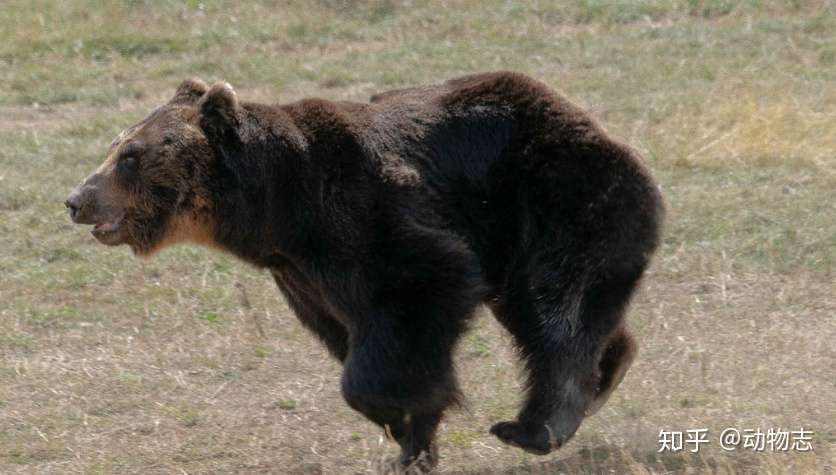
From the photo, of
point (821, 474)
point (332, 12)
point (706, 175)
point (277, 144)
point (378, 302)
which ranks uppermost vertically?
point (277, 144)

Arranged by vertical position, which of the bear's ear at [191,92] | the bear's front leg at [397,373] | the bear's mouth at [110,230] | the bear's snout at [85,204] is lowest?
the bear's front leg at [397,373]

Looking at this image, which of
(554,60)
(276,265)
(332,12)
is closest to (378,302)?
(276,265)

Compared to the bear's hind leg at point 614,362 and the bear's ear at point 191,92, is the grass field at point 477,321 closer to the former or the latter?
the bear's hind leg at point 614,362

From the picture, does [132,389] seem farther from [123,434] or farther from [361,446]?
[361,446]

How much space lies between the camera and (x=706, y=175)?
12008mm

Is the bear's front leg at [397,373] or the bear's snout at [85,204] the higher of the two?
the bear's snout at [85,204]

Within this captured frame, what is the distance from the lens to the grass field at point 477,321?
739cm

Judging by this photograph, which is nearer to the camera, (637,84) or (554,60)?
Result: (637,84)

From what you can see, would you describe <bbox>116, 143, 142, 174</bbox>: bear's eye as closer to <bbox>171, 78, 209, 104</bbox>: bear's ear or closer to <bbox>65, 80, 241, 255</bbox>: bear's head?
<bbox>65, 80, 241, 255</bbox>: bear's head

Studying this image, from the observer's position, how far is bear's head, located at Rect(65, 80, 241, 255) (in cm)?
671

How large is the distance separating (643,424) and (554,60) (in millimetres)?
9508

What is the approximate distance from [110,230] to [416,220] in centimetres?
139

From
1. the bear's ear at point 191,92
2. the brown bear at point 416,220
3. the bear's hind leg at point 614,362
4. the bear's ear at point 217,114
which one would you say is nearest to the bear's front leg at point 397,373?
the brown bear at point 416,220

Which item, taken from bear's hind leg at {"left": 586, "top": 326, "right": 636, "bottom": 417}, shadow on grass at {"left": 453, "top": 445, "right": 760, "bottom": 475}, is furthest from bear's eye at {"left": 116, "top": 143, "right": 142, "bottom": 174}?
bear's hind leg at {"left": 586, "top": 326, "right": 636, "bottom": 417}
